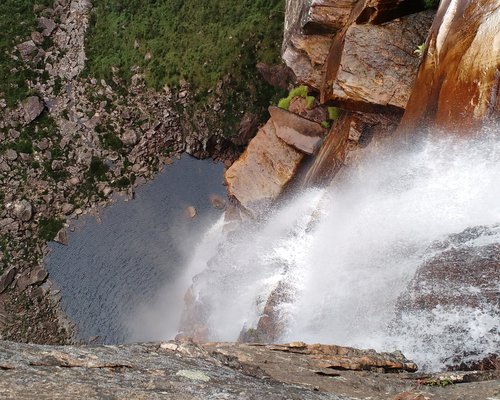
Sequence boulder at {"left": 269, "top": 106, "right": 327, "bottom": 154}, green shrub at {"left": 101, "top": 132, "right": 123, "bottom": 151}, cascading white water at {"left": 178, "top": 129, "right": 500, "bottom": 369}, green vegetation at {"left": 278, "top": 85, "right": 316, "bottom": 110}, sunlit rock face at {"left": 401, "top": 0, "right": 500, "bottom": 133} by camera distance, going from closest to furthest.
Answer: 1. cascading white water at {"left": 178, "top": 129, "right": 500, "bottom": 369}
2. sunlit rock face at {"left": 401, "top": 0, "right": 500, "bottom": 133}
3. boulder at {"left": 269, "top": 106, "right": 327, "bottom": 154}
4. green vegetation at {"left": 278, "top": 85, "right": 316, "bottom": 110}
5. green shrub at {"left": 101, "top": 132, "right": 123, "bottom": 151}

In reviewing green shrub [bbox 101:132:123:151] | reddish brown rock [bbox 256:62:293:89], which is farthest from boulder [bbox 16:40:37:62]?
reddish brown rock [bbox 256:62:293:89]

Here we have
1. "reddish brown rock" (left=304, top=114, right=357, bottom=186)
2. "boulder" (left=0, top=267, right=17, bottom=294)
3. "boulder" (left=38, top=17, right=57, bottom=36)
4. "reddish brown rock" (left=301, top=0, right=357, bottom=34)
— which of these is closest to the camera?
"reddish brown rock" (left=301, top=0, right=357, bottom=34)

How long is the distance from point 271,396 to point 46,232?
39784 millimetres

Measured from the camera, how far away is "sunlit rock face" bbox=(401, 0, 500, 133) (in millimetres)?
18844

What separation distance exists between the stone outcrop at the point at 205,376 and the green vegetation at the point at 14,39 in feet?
138

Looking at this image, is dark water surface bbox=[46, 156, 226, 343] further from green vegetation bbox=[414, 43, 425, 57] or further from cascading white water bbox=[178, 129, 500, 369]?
green vegetation bbox=[414, 43, 425, 57]

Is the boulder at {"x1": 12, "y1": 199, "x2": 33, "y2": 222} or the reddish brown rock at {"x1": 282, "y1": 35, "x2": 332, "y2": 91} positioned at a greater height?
the reddish brown rock at {"x1": 282, "y1": 35, "x2": 332, "y2": 91}

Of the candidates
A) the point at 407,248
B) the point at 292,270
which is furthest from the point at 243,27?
the point at 407,248

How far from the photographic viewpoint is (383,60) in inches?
1042

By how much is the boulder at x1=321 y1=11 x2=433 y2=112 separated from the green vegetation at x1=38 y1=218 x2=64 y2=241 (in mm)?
30796

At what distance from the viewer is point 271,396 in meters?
10.5

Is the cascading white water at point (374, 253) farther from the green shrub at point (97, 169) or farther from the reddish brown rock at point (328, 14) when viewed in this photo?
the green shrub at point (97, 169)

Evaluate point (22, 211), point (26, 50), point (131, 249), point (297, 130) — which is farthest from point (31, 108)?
point (297, 130)

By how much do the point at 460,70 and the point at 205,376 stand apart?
54.0 feet
